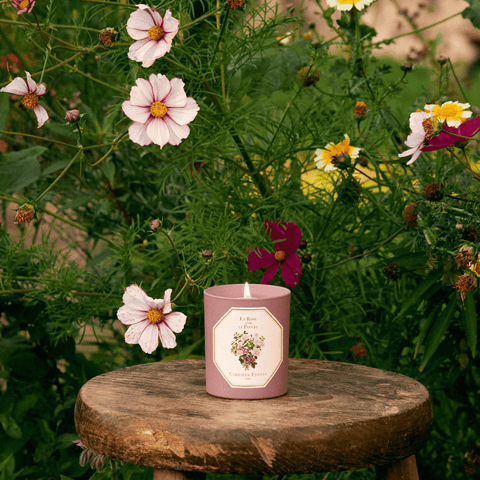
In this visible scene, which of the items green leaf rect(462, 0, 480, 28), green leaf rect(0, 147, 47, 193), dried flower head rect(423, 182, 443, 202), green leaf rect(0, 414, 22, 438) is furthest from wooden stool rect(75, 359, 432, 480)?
green leaf rect(462, 0, 480, 28)

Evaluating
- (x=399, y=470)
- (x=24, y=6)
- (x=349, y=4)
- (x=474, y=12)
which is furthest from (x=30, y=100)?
(x=474, y=12)

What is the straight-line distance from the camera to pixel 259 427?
0.60 m

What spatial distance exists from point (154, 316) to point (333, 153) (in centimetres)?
41

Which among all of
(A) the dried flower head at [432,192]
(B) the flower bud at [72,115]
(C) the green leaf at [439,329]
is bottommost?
(C) the green leaf at [439,329]

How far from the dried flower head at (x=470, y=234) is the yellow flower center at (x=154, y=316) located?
40cm

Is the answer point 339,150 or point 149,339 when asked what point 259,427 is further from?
point 339,150

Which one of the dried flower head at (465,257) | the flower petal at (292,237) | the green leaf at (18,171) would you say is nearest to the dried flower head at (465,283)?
the dried flower head at (465,257)

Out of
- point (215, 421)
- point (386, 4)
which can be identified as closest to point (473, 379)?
point (215, 421)

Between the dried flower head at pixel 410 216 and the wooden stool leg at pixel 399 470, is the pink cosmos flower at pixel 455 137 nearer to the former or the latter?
the dried flower head at pixel 410 216

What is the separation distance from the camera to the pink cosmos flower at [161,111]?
798mm

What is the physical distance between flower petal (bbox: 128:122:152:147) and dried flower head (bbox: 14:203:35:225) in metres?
0.15

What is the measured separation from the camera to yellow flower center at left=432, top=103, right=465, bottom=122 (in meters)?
0.94

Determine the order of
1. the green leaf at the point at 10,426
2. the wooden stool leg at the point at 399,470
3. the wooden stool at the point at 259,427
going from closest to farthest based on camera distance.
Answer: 1. the wooden stool at the point at 259,427
2. the wooden stool leg at the point at 399,470
3. the green leaf at the point at 10,426

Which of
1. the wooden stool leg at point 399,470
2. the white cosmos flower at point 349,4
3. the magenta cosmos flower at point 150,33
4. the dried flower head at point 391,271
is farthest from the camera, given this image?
the white cosmos flower at point 349,4
